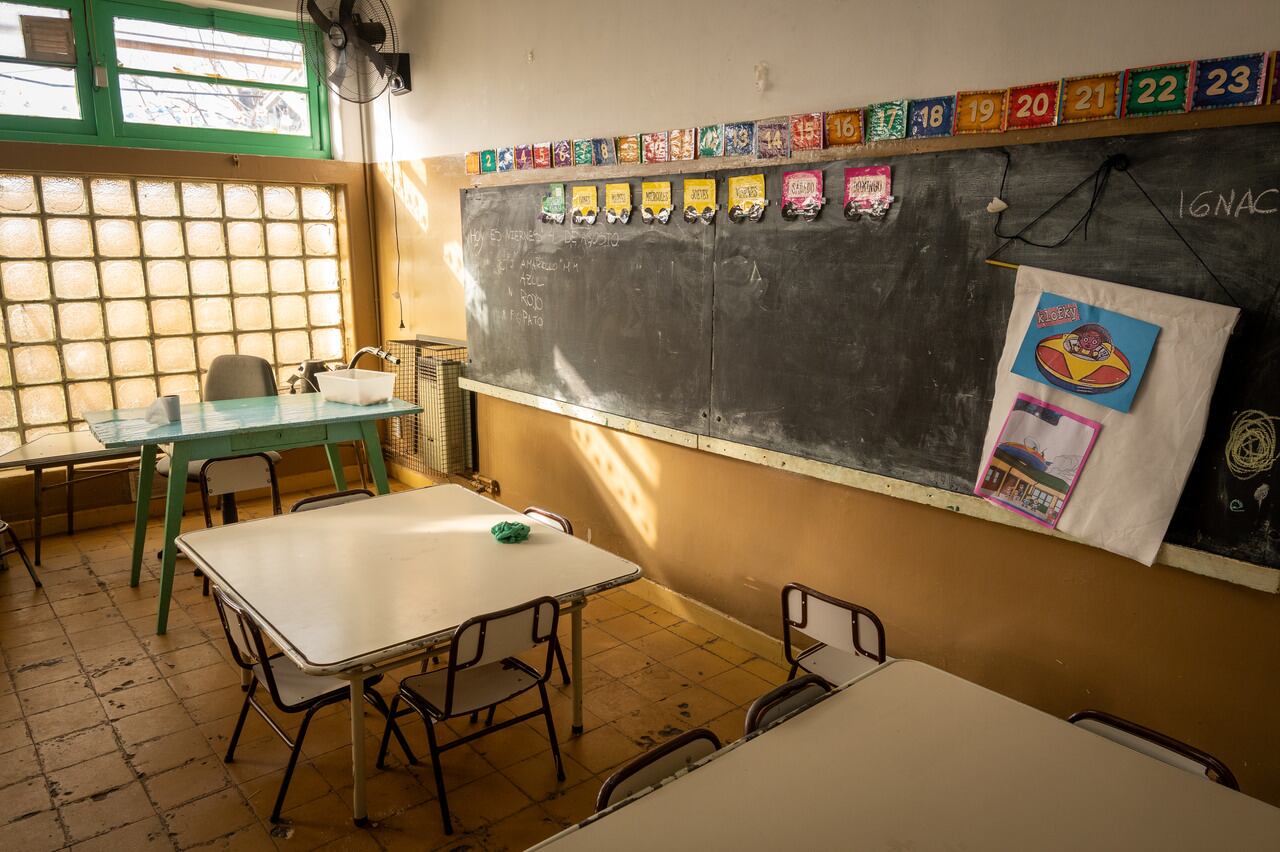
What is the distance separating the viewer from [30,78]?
5.18m

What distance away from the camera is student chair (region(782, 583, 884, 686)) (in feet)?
8.91

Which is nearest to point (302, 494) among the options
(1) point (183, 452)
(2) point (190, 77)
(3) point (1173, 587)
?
(1) point (183, 452)

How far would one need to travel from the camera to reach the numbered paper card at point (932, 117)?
2836 mm

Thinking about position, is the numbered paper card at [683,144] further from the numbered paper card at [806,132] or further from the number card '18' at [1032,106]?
the number card '18' at [1032,106]

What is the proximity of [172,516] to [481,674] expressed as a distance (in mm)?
2231

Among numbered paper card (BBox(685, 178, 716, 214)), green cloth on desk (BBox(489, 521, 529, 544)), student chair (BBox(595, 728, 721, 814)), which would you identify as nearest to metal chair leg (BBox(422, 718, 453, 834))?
green cloth on desk (BBox(489, 521, 529, 544))

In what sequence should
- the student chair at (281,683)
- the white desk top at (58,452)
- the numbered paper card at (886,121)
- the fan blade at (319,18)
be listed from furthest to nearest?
the fan blade at (319,18), the white desk top at (58,452), the numbered paper card at (886,121), the student chair at (281,683)

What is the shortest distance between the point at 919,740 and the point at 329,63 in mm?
6042

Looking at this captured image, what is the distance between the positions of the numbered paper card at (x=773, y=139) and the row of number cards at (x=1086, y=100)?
0.33 meters

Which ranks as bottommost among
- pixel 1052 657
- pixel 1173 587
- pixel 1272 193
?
pixel 1052 657

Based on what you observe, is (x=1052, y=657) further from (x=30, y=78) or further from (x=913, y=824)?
(x=30, y=78)

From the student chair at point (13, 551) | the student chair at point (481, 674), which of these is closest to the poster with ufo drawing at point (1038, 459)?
the student chair at point (481, 674)

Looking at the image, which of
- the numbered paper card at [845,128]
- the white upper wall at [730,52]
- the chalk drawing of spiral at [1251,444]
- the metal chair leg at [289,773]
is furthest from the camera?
the numbered paper card at [845,128]

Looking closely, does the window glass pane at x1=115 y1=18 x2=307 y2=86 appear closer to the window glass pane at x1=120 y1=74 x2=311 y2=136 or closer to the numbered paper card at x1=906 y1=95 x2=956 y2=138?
the window glass pane at x1=120 y1=74 x2=311 y2=136
